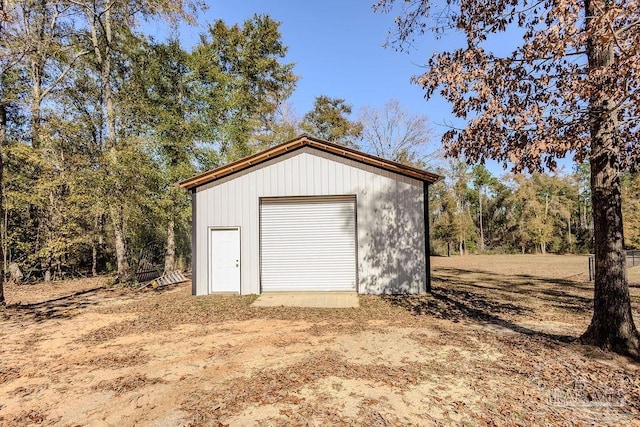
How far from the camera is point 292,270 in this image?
10.5 metres

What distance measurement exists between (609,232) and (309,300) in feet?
21.9

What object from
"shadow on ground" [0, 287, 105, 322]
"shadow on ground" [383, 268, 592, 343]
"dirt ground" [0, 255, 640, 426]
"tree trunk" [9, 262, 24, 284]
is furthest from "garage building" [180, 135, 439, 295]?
"tree trunk" [9, 262, 24, 284]

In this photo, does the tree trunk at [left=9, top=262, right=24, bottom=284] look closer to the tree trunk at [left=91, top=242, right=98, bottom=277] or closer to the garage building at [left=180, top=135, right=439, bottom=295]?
the tree trunk at [left=91, top=242, right=98, bottom=277]

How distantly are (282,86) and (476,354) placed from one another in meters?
21.5

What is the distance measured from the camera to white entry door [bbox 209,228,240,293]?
1035 centimetres

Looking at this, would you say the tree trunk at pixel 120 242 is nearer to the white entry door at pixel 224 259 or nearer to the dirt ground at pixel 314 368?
the white entry door at pixel 224 259

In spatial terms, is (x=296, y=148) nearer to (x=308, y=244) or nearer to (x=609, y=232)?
(x=308, y=244)

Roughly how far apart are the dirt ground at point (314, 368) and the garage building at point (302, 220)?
220cm

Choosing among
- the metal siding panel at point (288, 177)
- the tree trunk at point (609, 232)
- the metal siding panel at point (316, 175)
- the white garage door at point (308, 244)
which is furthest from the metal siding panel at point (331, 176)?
the tree trunk at point (609, 232)

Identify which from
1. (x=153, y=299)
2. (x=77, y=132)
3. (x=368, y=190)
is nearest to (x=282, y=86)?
(x=77, y=132)

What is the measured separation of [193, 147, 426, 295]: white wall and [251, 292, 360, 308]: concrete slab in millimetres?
660

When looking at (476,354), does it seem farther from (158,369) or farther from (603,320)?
(158,369)

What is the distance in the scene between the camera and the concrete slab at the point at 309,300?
8.70 m

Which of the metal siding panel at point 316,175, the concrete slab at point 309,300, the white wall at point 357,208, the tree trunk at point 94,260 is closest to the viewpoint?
the concrete slab at point 309,300
